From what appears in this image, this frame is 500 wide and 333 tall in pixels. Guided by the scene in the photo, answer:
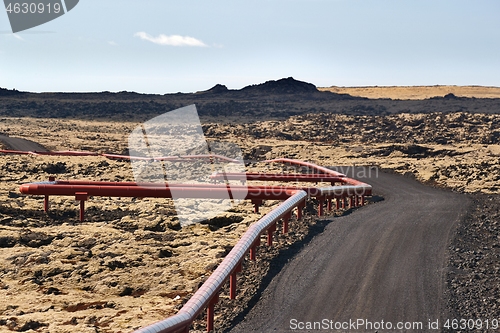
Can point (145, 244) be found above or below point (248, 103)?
below

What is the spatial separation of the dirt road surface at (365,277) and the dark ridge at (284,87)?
89.5m

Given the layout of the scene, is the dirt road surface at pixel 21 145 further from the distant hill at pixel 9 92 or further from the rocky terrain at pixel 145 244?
the distant hill at pixel 9 92

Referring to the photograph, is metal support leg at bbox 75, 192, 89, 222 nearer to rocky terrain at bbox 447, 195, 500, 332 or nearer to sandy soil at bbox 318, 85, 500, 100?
rocky terrain at bbox 447, 195, 500, 332

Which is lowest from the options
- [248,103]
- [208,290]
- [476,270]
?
[476,270]

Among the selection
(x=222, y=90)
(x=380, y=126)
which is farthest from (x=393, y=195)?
(x=222, y=90)

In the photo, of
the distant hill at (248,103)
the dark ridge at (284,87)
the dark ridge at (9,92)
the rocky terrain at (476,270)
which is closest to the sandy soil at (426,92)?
the distant hill at (248,103)

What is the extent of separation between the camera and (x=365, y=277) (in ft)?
28.0

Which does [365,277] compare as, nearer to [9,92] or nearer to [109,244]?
[109,244]

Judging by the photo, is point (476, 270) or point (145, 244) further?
point (145, 244)

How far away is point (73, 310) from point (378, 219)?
7.51 m

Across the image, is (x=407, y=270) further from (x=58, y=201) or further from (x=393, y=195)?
(x=58, y=201)

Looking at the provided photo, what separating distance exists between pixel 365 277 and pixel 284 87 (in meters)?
97.8

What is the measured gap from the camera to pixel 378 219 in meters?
12.9

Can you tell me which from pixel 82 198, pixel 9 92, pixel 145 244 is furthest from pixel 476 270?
pixel 9 92
